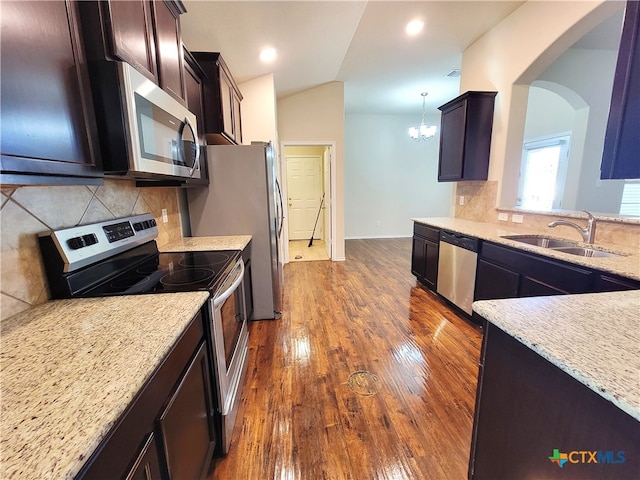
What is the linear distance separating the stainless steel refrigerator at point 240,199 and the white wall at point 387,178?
419 centimetres

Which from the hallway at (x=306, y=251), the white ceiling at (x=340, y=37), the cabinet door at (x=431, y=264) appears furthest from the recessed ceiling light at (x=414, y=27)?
the hallway at (x=306, y=251)

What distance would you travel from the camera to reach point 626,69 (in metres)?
0.87

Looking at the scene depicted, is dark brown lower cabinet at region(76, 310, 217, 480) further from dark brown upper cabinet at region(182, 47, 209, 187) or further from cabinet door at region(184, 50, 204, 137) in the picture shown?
cabinet door at region(184, 50, 204, 137)

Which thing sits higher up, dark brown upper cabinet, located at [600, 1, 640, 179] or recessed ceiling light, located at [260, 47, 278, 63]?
recessed ceiling light, located at [260, 47, 278, 63]

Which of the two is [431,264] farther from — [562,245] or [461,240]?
[562,245]

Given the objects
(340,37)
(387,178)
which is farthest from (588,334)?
(387,178)

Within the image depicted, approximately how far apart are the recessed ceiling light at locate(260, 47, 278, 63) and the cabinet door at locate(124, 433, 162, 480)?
3.46 metres

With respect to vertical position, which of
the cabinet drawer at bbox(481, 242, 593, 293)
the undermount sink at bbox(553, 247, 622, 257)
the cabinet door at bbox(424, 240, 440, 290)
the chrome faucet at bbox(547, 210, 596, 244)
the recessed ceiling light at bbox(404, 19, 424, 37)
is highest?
the recessed ceiling light at bbox(404, 19, 424, 37)

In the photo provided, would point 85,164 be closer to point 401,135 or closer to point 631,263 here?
point 631,263

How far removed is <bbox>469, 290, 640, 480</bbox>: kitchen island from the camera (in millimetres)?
615

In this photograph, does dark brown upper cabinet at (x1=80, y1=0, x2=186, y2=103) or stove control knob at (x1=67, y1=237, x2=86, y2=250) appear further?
stove control knob at (x1=67, y1=237, x2=86, y2=250)

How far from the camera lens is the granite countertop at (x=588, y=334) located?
0.60m

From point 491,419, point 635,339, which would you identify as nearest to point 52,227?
point 491,419

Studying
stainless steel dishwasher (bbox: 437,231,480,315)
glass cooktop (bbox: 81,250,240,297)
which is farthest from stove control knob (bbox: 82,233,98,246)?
stainless steel dishwasher (bbox: 437,231,480,315)
